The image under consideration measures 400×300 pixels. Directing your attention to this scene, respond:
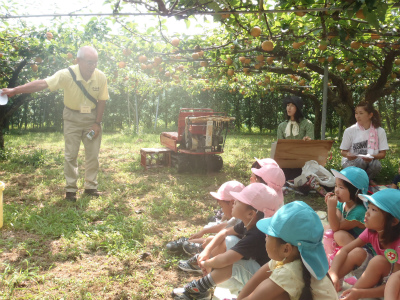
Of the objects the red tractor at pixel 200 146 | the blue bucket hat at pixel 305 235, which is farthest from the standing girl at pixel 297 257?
the red tractor at pixel 200 146

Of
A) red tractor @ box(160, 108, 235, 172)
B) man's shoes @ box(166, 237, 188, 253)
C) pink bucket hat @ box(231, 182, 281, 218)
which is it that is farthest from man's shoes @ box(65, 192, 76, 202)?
pink bucket hat @ box(231, 182, 281, 218)

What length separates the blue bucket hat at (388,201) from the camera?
2104 millimetres

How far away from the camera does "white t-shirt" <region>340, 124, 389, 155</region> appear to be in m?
4.19

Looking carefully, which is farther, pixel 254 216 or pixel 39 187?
pixel 39 187

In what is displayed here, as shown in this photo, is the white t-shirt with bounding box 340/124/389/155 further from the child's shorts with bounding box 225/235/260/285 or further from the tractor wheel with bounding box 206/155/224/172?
the tractor wheel with bounding box 206/155/224/172

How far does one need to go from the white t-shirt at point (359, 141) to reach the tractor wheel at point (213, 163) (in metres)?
2.90

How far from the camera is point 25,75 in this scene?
351 inches

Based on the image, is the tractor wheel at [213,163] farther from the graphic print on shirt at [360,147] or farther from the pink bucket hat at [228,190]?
the pink bucket hat at [228,190]

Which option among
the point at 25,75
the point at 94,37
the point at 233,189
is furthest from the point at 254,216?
the point at 25,75

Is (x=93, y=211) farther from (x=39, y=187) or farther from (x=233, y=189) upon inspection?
(x=233, y=189)

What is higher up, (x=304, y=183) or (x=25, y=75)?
Answer: (x=25, y=75)

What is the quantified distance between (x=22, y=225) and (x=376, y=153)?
13.2 ft

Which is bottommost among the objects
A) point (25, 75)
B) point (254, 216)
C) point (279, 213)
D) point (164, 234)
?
point (164, 234)

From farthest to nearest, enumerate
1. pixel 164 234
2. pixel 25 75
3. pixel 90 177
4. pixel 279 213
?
pixel 25 75 < pixel 90 177 < pixel 164 234 < pixel 279 213
